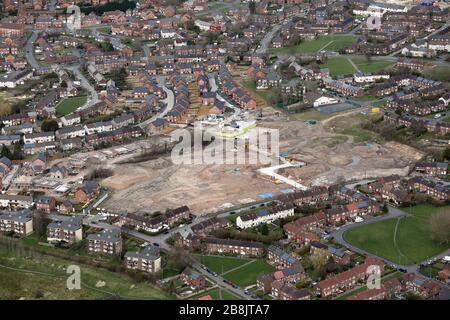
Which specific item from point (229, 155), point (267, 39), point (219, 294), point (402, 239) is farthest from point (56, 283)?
point (267, 39)

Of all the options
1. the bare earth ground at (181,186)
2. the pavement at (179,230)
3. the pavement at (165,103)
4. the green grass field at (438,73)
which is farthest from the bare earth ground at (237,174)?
the green grass field at (438,73)

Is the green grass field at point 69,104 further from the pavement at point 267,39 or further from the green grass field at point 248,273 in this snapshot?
the green grass field at point 248,273

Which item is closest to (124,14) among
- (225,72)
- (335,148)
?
(225,72)

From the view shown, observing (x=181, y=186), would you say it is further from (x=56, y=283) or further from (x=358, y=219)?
(x=56, y=283)

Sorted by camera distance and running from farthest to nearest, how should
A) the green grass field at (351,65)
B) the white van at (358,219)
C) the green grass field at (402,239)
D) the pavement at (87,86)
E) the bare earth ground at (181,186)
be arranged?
the green grass field at (351,65)
the pavement at (87,86)
the bare earth ground at (181,186)
the white van at (358,219)
the green grass field at (402,239)

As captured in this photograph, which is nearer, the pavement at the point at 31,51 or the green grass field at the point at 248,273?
the green grass field at the point at 248,273

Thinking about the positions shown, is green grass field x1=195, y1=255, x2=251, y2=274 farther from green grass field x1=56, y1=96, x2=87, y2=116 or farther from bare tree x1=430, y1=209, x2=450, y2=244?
green grass field x1=56, y1=96, x2=87, y2=116

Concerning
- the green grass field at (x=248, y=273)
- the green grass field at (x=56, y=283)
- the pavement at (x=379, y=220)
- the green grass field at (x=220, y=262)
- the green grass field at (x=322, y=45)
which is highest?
the green grass field at (x=322, y=45)

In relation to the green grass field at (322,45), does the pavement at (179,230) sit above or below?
below
